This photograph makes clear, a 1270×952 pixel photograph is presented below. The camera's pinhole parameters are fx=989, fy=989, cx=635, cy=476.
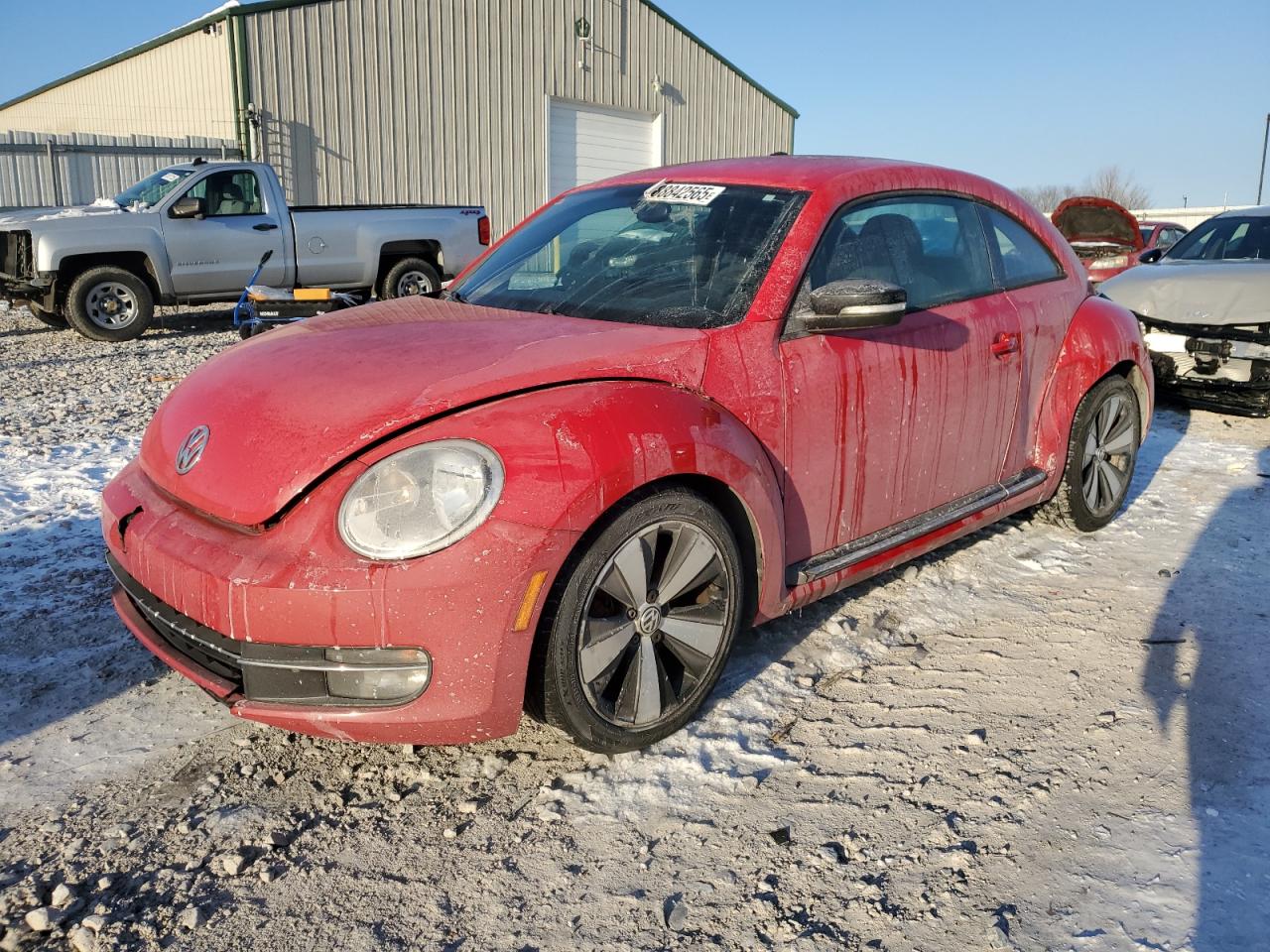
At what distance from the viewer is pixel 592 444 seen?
2.49 m

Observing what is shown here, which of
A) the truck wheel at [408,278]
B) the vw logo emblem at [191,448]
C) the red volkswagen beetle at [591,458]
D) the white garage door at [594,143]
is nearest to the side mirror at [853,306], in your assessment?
Result: the red volkswagen beetle at [591,458]

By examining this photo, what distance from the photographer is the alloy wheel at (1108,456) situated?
4.62 metres

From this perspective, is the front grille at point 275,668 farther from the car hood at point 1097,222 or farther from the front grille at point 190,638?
the car hood at point 1097,222

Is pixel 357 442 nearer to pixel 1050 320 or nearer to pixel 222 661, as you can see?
pixel 222 661

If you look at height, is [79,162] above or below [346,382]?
above

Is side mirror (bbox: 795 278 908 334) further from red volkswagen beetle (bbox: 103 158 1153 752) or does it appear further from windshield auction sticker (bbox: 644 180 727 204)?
windshield auction sticker (bbox: 644 180 727 204)

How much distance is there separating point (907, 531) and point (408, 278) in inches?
398

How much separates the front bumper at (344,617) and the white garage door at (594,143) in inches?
743

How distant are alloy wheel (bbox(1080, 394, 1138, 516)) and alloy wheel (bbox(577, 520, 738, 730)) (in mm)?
2525

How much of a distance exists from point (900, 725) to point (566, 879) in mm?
1222

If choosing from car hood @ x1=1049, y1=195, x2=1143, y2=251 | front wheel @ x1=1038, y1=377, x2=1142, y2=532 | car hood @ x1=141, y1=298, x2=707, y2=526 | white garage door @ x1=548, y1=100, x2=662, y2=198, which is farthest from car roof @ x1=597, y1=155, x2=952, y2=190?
white garage door @ x1=548, y1=100, x2=662, y2=198

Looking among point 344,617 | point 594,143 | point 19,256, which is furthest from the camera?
point 594,143

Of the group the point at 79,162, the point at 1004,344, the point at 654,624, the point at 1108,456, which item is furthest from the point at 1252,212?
the point at 79,162

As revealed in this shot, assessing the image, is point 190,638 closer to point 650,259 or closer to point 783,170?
point 650,259
